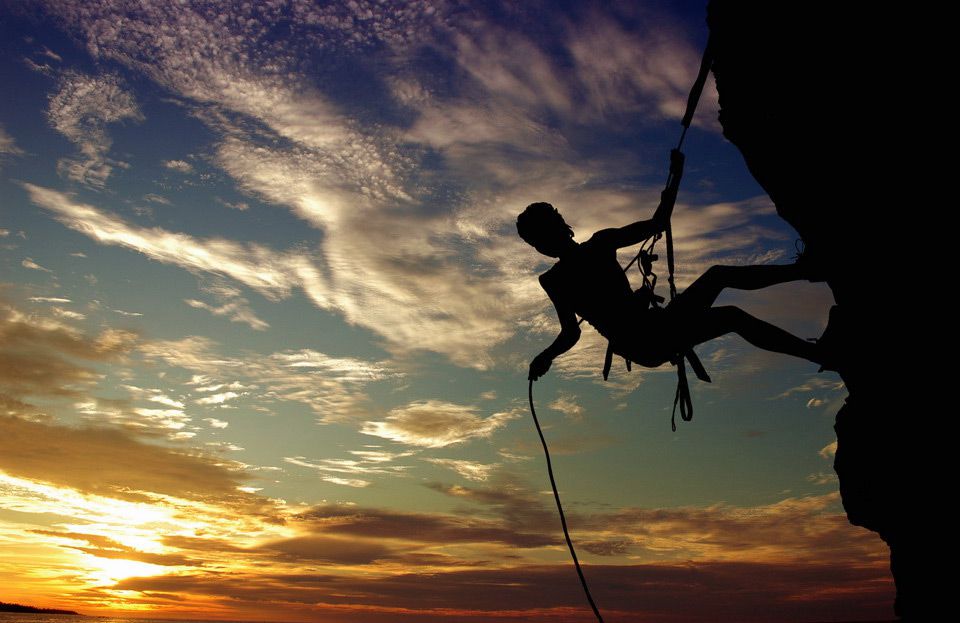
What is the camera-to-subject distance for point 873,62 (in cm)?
449

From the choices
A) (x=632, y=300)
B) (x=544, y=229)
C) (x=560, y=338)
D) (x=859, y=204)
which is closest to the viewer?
(x=859, y=204)

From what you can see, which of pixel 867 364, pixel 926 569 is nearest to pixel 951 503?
pixel 926 569

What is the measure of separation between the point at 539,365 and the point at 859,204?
12.0 ft

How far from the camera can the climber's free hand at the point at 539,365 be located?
7.35 meters

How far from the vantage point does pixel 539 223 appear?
6.87m

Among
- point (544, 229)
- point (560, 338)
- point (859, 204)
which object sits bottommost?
point (859, 204)

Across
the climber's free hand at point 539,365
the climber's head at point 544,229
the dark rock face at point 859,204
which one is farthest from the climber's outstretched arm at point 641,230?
the climber's free hand at point 539,365

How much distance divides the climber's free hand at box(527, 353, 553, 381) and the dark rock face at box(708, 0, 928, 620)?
2846mm

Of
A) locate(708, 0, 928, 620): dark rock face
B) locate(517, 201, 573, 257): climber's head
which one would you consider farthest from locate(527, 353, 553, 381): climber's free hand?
locate(708, 0, 928, 620): dark rock face

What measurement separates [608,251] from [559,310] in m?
0.99

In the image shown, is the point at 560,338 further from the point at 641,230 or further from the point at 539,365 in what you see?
the point at 641,230

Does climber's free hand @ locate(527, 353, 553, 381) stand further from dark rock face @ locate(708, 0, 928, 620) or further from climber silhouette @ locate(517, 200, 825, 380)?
dark rock face @ locate(708, 0, 928, 620)

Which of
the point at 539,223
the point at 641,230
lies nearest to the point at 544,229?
the point at 539,223

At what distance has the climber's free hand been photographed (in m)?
7.35
